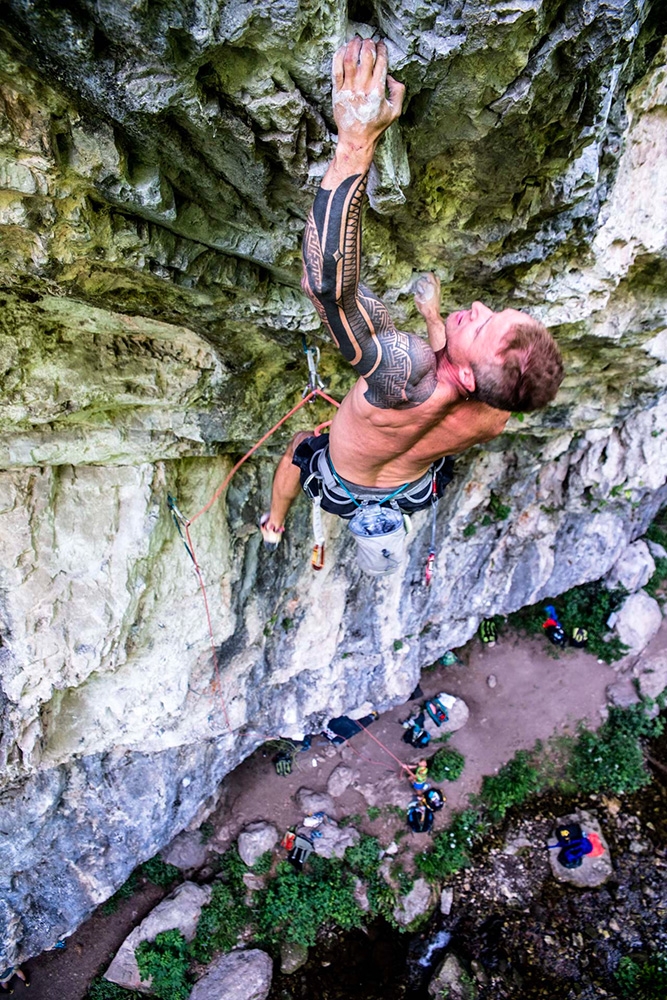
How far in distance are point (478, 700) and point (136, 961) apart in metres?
6.22

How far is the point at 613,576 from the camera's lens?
10336 millimetres

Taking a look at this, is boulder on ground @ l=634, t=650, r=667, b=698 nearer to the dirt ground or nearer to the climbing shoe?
the dirt ground

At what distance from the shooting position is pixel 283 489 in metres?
3.93

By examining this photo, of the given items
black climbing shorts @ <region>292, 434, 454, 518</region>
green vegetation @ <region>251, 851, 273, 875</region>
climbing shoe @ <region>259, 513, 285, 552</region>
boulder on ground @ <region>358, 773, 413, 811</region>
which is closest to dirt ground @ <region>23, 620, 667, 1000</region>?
boulder on ground @ <region>358, 773, 413, 811</region>

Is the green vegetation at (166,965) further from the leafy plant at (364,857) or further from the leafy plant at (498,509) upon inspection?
the leafy plant at (498,509)

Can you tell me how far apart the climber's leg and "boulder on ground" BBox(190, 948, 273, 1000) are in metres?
6.58

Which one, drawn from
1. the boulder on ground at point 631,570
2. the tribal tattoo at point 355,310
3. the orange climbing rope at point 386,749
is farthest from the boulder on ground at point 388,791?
the tribal tattoo at point 355,310

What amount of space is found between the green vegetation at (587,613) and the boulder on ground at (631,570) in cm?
15

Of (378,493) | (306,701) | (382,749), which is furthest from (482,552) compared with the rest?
(378,493)

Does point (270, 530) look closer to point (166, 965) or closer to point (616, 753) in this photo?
point (166, 965)

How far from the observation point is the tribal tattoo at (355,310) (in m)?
1.76

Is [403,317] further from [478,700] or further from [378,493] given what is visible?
[478,700]

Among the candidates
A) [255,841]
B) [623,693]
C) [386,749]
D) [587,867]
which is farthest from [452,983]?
[623,693]

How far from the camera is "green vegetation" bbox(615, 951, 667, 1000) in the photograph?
7031 millimetres
